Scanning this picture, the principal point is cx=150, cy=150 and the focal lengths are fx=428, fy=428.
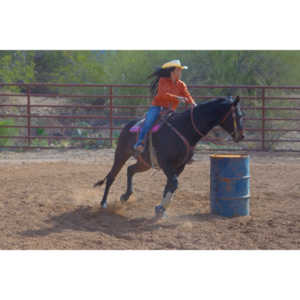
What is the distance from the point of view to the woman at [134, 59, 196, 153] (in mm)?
6355

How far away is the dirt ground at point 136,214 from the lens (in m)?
5.16

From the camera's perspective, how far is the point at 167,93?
632 centimetres

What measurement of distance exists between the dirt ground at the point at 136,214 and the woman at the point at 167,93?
4.19 feet

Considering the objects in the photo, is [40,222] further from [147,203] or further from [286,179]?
[286,179]

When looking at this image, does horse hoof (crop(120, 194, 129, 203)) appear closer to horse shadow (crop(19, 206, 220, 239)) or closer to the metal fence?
horse shadow (crop(19, 206, 220, 239))

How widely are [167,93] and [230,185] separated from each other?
1.64 meters

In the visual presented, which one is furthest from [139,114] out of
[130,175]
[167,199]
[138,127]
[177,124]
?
[167,199]

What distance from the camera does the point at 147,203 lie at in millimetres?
7230

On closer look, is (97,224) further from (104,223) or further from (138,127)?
(138,127)

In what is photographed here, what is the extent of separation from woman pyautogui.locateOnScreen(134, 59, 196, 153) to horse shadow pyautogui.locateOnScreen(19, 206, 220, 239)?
1.11m

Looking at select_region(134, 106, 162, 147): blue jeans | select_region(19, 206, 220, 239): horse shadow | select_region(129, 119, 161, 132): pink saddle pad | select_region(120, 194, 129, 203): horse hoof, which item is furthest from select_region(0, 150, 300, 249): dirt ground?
select_region(129, 119, 161, 132): pink saddle pad

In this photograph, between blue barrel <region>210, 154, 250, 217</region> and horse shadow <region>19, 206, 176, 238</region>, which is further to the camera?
blue barrel <region>210, 154, 250, 217</region>

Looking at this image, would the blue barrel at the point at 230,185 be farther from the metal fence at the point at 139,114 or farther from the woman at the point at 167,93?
the metal fence at the point at 139,114

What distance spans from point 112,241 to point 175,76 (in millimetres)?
2639
